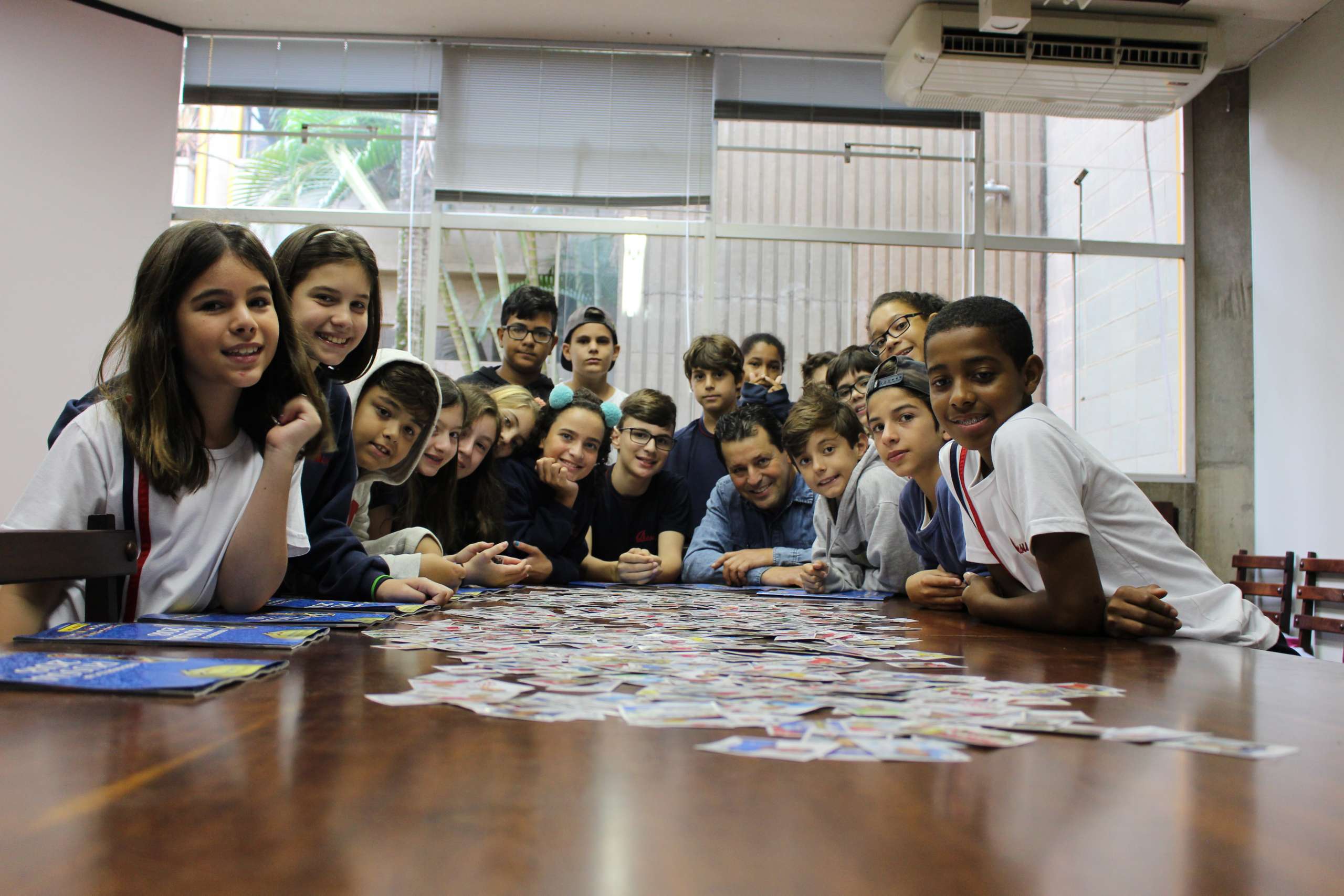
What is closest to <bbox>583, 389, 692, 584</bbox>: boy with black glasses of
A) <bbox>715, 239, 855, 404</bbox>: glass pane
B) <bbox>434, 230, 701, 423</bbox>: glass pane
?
<bbox>434, 230, 701, 423</bbox>: glass pane

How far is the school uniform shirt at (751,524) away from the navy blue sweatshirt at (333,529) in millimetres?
1321

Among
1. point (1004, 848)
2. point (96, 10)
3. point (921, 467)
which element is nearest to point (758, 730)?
point (1004, 848)

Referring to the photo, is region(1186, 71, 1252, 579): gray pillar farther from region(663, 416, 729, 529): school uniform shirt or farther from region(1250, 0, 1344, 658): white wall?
region(663, 416, 729, 529): school uniform shirt

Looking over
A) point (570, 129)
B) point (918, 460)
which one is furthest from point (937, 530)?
point (570, 129)

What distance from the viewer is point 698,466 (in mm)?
3635

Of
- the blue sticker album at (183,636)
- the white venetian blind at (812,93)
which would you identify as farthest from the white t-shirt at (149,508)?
the white venetian blind at (812,93)

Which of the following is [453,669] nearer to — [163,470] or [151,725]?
[151,725]

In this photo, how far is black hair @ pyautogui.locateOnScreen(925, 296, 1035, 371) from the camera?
1644mm

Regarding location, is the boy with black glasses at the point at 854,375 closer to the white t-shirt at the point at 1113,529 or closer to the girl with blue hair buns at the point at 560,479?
the girl with blue hair buns at the point at 560,479

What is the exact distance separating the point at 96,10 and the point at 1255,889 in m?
6.51

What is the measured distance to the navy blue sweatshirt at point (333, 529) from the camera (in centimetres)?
175

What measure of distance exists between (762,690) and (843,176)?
5.58 meters

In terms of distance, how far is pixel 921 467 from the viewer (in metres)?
2.22

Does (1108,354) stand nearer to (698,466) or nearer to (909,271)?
(909,271)
